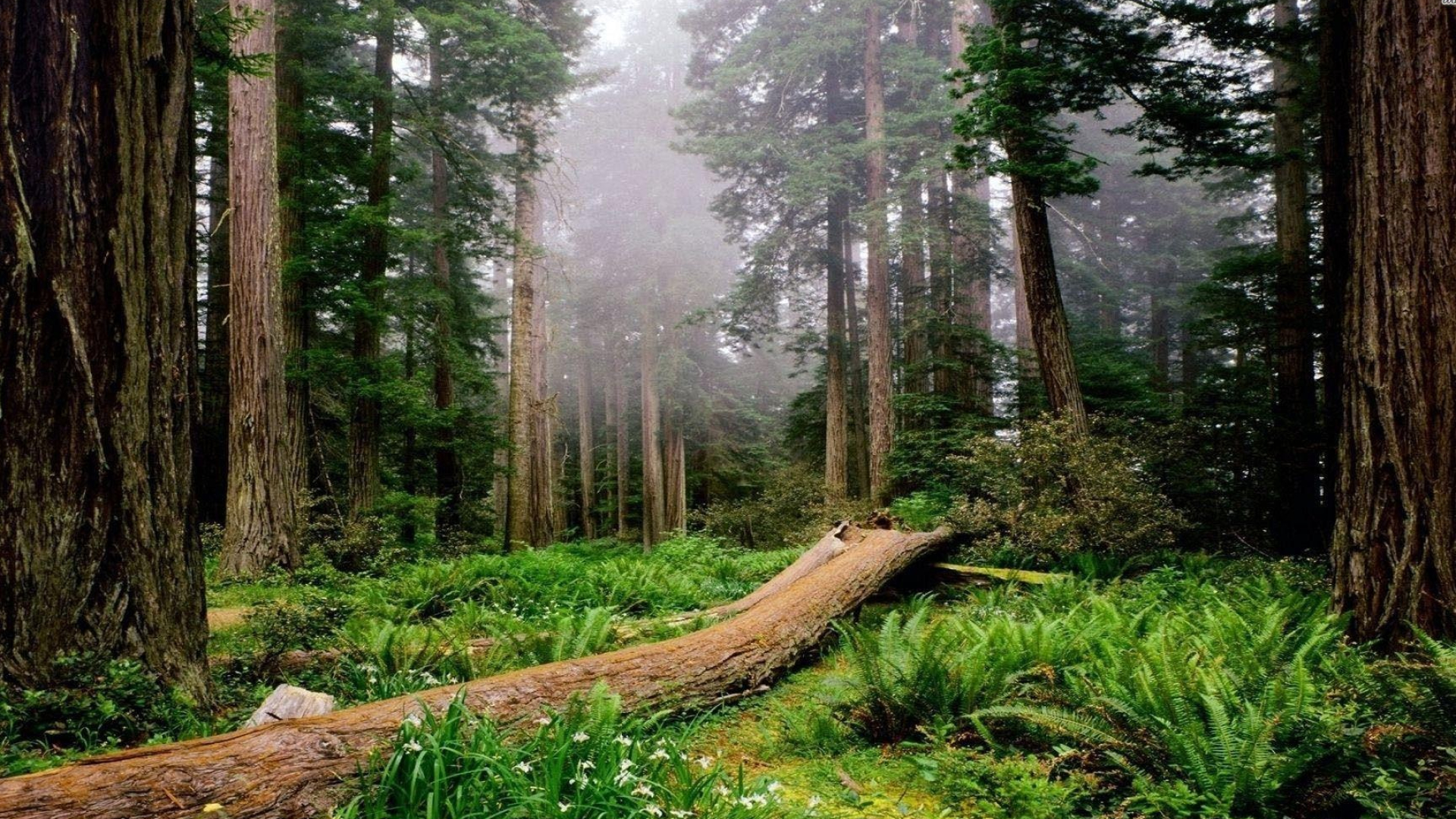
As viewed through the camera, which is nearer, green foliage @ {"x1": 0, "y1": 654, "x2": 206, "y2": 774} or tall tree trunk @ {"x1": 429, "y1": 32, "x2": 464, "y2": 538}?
green foliage @ {"x1": 0, "y1": 654, "x2": 206, "y2": 774}

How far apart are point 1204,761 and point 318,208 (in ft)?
45.4

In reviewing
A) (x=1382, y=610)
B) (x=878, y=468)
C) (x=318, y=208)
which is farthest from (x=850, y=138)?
(x=1382, y=610)

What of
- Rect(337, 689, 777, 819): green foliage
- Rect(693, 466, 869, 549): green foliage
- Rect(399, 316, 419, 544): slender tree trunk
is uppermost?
Rect(399, 316, 419, 544): slender tree trunk

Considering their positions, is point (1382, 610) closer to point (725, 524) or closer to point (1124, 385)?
point (1124, 385)

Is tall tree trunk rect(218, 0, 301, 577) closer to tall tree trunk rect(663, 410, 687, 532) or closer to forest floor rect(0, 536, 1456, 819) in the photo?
forest floor rect(0, 536, 1456, 819)

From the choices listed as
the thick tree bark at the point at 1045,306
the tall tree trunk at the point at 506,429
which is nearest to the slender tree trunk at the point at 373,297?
the tall tree trunk at the point at 506,429

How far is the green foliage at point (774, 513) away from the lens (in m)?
16.4

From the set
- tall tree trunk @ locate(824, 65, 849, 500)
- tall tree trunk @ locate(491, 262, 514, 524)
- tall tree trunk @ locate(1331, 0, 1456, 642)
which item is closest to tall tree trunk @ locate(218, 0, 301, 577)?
tall tree trunk @ locate(491, 262, 514, 524)

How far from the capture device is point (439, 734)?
2.57 meters

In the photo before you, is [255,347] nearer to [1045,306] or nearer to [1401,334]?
[1045,306]

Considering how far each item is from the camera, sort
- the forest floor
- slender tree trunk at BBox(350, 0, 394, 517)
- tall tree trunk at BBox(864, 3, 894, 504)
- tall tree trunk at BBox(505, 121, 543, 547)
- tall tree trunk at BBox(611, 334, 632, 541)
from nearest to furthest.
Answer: the forest floor
slender tree trunk at BBox(350, 0, 394, 517)
tall tree trunk at BBox(505, 121, 543, 547)
tall tree trunk at BBox(864, 3, 894, 504)
tall tree trunk at BBox(611, 334, 632, 541)

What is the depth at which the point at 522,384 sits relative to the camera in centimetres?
1420

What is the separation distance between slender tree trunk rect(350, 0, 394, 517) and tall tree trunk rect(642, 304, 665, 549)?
1083 cm

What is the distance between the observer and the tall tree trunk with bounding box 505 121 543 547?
13.5m
